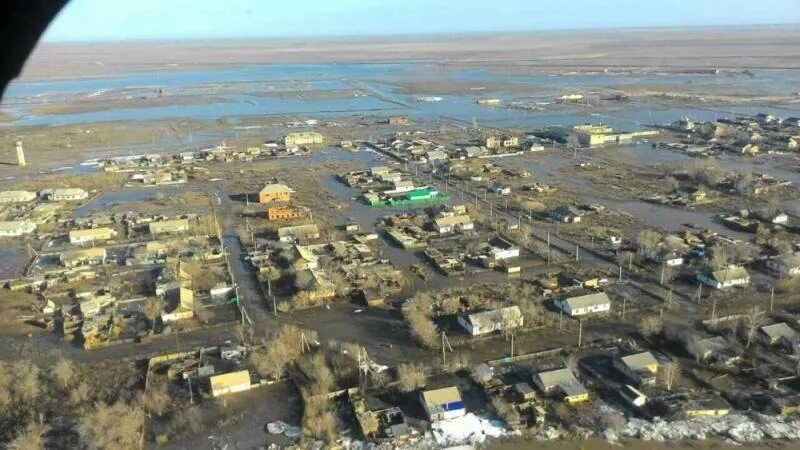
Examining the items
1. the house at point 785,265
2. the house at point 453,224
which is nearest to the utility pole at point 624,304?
the house at point 785,265

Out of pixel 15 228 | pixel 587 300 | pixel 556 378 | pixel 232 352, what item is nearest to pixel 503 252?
pixel 587 300

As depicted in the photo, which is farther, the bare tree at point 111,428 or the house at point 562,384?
the house at point 562,384

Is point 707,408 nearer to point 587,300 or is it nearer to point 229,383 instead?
point 587,300

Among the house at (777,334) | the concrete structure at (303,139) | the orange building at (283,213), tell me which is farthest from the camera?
the concrete structure at (303,139)

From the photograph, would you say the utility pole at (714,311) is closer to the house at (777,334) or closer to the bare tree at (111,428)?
the house at (777,334)

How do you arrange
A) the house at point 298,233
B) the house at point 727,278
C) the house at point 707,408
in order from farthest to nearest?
the house at point 298,233, the house at point 727,278, the house at point 707,408

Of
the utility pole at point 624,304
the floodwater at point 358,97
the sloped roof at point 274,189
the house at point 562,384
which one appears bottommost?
the utility pole at point 624,304

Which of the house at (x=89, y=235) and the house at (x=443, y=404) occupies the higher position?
the house at (x=89, y=235)
